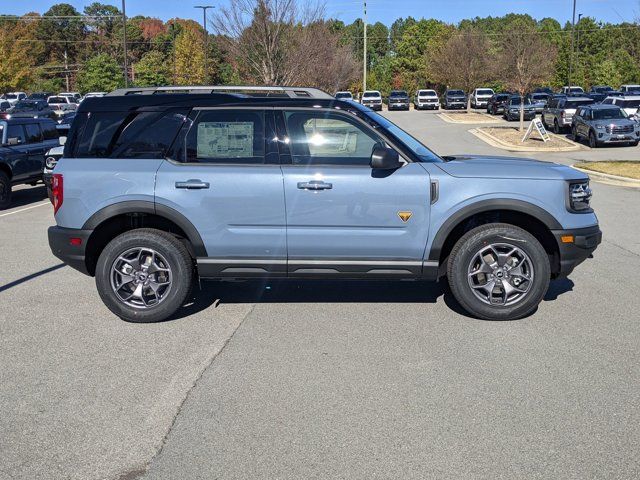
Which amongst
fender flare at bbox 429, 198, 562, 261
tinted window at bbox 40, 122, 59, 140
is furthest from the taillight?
tinted window at bbox 40, 122, 59, 140

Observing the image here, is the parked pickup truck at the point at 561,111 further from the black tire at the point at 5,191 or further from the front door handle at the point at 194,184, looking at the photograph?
the front door handle at the point at 194,184

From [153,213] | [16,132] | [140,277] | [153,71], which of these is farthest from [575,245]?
[153,71]

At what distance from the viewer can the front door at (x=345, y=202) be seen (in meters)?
5.96

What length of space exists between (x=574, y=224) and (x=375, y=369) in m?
2.38

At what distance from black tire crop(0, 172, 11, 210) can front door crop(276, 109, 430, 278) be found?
10.2 metres

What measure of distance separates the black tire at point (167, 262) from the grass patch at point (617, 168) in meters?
14.1

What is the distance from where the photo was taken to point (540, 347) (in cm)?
548

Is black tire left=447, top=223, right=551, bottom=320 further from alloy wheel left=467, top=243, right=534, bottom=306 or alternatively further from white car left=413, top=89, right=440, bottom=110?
white car left=413, top=89, right=440, bottom=110

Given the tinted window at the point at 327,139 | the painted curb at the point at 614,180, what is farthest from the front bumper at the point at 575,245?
the painted curb at the point at 614,180

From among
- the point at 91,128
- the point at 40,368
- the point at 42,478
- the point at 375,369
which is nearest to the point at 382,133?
the point at 375,369

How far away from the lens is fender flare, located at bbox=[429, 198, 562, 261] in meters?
6.00

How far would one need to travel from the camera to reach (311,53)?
3125cm

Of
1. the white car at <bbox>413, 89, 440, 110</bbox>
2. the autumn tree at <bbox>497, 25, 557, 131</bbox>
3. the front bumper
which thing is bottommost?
the front bumper

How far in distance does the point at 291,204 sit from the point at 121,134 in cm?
171
